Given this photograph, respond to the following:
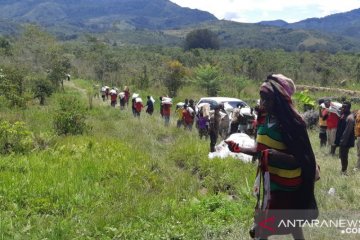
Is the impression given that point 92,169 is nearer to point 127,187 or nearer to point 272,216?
point 127,187

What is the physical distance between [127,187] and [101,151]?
2525 millimetres

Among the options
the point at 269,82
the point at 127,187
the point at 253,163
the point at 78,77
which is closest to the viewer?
the point at 269,82

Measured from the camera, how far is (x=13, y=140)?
29.9ft

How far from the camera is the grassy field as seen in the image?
16.5 ft

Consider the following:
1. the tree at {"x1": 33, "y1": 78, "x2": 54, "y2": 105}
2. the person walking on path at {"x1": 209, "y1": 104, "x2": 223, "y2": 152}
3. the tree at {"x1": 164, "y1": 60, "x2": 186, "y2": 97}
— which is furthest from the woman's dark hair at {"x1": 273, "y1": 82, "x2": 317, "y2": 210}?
the tree at {"x1": 164, "y1": 60, "x2": 186, "y2": 97}

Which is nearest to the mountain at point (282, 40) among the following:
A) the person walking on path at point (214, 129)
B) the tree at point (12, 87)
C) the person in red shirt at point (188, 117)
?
the tree at point (12, 87)

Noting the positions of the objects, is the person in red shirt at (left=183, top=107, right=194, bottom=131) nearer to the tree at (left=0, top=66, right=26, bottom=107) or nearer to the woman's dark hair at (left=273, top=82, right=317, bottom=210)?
the tree at (left=0, top=66, right=26, bottom=107)

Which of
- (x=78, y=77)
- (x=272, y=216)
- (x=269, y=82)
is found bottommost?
(x=78, y=77)

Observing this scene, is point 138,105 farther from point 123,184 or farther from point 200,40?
point 200,40

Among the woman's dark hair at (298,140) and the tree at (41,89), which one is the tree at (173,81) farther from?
the woman's dark hair at (298,140)

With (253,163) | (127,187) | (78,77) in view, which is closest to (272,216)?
(127,187)

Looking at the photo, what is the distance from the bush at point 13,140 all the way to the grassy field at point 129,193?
340mm

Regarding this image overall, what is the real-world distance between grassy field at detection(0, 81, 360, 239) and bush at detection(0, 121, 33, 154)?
0.34 metres

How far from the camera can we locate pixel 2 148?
8977 mm
